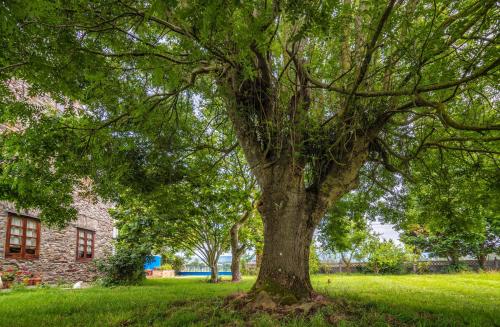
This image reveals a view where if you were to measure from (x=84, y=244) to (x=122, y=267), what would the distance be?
491 centimetres

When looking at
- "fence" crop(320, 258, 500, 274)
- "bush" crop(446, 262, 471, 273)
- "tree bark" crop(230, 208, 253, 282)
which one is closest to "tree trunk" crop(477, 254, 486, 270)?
"fence" crop(320, 258, 500, 274)

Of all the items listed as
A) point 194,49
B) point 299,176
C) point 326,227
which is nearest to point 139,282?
point 326,227

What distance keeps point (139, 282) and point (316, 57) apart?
1125 centimetres

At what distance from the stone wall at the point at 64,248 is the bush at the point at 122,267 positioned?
3.90 feet

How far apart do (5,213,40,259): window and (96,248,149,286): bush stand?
2.60 m

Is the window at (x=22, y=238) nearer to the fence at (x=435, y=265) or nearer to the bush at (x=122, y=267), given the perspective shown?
the bush at (x=122, y=267)

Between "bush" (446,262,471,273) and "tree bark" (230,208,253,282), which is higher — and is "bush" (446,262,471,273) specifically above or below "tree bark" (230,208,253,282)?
below

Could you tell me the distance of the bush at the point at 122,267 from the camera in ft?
39.6

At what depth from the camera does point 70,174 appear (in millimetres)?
5789

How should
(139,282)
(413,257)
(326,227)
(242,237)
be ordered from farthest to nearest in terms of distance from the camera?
1. (413,257)
2. (242,237)
3. (139,282)
4. (326,227)

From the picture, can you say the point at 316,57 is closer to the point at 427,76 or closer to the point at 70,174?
the point at 427,76

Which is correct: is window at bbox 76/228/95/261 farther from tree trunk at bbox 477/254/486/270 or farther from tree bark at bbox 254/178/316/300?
tree trunk at bbox 477/254/486/270

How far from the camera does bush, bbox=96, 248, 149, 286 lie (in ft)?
39.6

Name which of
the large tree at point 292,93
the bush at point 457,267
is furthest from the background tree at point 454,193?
the bush at point 457,267
